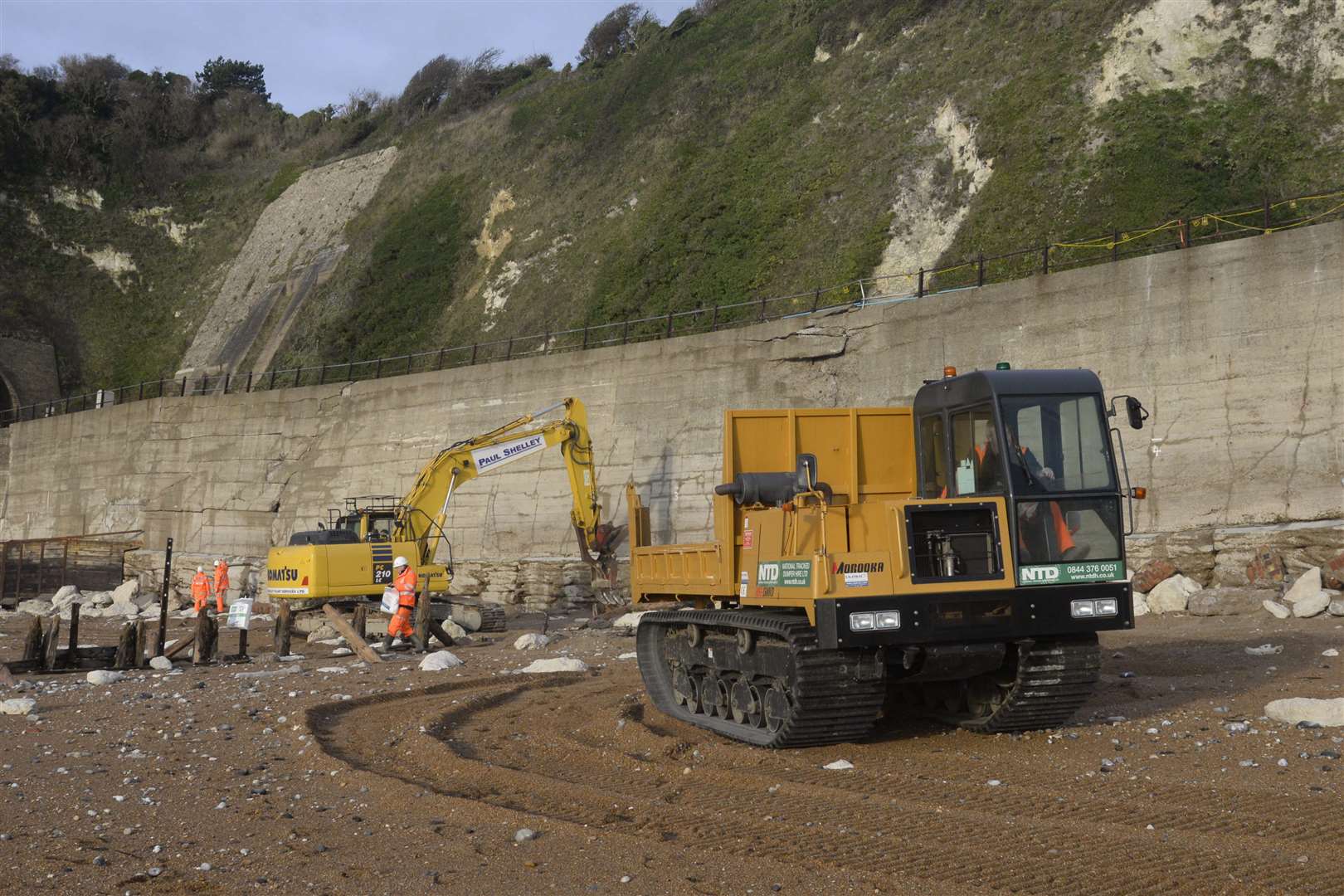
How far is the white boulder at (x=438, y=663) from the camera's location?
15.7m

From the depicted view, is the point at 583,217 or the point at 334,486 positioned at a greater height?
the point at 583,217

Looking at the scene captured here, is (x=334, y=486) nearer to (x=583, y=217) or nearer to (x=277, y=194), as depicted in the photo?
(x=583, y=217)

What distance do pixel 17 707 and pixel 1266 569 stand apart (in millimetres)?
17049

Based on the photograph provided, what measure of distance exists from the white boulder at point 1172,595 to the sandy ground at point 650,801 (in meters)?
6.08

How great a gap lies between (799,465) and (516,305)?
3524cm

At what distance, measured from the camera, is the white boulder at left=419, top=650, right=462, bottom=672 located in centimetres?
1569

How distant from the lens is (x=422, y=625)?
18.9 m

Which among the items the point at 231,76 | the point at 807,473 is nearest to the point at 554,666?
the point at 807,473

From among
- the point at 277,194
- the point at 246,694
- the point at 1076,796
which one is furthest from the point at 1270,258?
the point at 277,194

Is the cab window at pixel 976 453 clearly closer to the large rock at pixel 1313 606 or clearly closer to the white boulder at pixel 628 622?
the large rock at pixel 1313 606

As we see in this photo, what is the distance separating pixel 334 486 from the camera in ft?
112

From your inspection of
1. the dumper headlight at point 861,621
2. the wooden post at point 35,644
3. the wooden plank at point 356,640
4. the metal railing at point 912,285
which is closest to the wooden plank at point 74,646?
the wooden post at point 35,644

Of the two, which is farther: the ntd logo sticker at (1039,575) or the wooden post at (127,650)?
the wooden post at (127,650)

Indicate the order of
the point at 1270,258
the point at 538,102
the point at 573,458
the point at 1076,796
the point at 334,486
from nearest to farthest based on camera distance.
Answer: the point at 1076,796, the point at 1270,258, the point at 573,458, the point at 334,486, the point at 538,102
